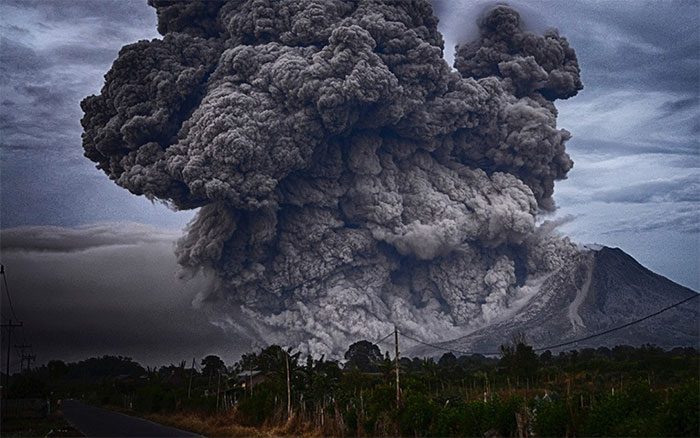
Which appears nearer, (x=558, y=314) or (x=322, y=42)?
(x=322, y=42)

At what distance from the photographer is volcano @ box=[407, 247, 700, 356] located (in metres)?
118

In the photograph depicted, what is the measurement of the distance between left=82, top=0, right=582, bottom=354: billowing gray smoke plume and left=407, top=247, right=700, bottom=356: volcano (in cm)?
1757

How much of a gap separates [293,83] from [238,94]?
4.99 metres

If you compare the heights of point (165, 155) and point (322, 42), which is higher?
point (322, 42)

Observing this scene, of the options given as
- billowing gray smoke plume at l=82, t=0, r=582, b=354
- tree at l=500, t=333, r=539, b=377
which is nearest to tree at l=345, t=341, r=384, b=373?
billowing gray smoke plume at l=82, t=0, r=582, b=354

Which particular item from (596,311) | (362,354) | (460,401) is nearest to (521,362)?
(362,354)

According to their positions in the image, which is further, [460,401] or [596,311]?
[596,311]

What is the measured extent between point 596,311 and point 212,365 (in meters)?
78.5

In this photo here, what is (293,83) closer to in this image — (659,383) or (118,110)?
(118,110)

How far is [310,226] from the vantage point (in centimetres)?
8656

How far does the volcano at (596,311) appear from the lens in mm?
118125

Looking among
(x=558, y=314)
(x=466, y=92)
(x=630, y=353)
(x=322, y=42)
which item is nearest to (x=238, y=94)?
(x=322, y=42)

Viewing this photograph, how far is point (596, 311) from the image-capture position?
148 metres

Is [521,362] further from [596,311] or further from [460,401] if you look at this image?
[596,311]
